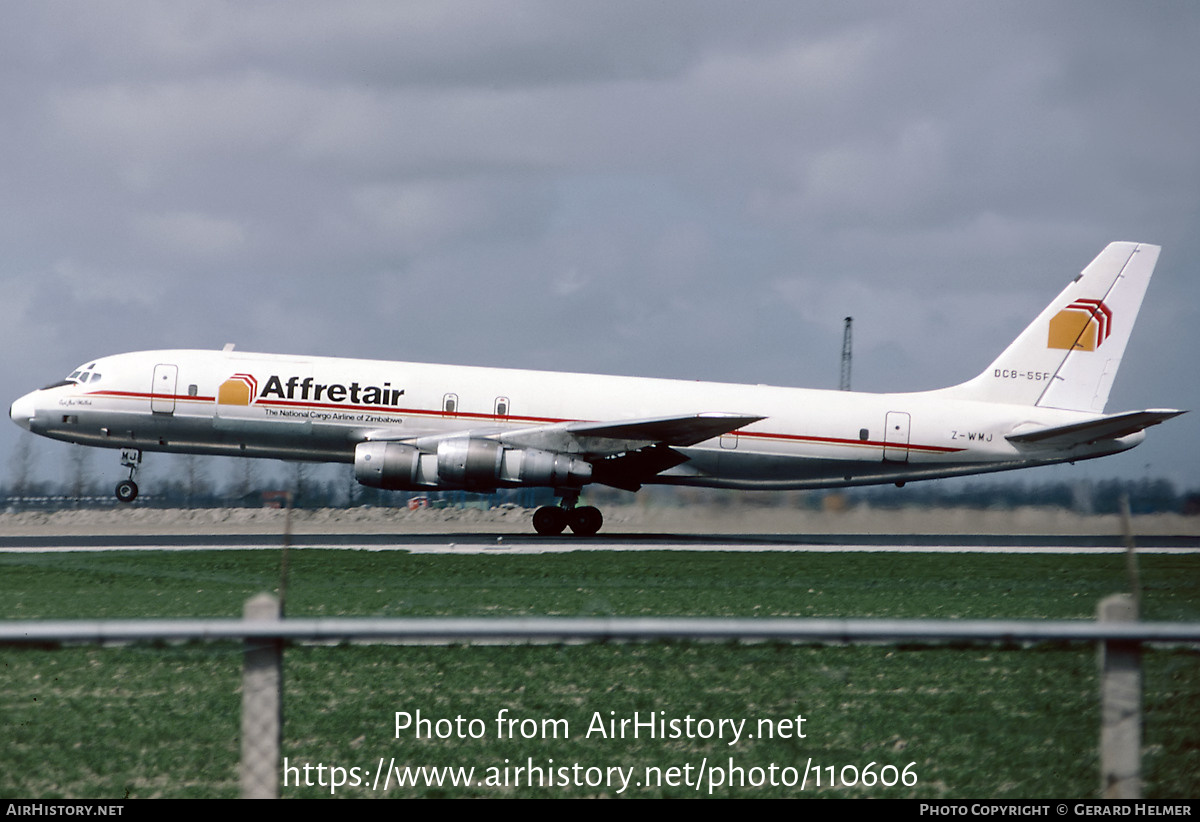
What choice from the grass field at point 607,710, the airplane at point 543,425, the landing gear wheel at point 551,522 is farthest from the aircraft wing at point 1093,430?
the grass field at point 607,710

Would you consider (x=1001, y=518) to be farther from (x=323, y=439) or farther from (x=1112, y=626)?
(x=1112, y=626)

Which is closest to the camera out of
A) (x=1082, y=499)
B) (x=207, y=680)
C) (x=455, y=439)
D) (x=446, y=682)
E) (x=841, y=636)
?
(x=841, y=636)

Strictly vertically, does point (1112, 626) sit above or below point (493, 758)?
above

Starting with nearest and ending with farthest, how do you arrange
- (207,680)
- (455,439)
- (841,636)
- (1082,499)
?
(841,636) → (207,680) → (1082,499) → (455,439)

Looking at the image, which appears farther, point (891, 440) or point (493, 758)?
point (891, 440)

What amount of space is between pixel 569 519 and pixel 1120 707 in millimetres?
27098

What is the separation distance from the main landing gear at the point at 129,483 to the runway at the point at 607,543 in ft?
3.65

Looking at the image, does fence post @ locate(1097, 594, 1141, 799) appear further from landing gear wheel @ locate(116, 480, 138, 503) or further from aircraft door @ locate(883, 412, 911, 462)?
landing gear wheel @ locate(116, 480, 138, 503)

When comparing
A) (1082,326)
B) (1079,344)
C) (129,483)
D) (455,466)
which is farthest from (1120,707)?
(1082,326)

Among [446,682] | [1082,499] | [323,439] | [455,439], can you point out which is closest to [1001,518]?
[455,439]

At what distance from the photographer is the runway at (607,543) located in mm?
26047

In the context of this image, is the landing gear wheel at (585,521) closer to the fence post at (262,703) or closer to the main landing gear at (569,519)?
the main landing gear at (569,519)

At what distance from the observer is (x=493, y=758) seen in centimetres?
707

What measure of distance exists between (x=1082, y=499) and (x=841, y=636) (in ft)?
18.4
